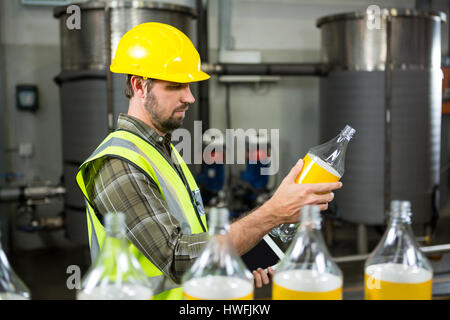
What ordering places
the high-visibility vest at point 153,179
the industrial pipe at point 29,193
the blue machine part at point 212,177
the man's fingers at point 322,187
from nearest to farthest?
the man's fingers at point 322,187 → the high-visibility vest at point 153,179 → the industrial pipe at point 29,193 → the blue machine part at point 212,177

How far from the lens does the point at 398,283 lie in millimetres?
724

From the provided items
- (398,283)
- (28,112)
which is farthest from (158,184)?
(28,112)

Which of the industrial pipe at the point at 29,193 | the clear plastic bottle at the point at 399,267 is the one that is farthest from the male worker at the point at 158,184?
the industrial pipe at the point at 29,193

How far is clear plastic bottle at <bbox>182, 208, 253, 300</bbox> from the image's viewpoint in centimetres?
67

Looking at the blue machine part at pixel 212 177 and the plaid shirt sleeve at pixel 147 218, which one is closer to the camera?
the plaid shirt sleeve at pixel 147 218

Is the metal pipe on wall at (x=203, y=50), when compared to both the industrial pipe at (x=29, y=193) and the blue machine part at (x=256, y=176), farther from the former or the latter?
the industrial pipe at (x=29, y=193)

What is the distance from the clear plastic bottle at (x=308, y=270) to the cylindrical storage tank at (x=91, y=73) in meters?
2.86

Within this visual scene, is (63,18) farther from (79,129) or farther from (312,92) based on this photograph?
(312,92)

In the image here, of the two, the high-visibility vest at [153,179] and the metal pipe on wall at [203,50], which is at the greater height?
the metal pipe on wall at [203,50]

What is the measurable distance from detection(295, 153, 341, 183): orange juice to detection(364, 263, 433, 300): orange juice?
0.23 meters

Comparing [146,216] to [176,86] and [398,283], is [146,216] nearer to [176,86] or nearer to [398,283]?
[176,86]

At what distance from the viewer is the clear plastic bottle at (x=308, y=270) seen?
68 centimetres

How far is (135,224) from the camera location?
3.50 feet
